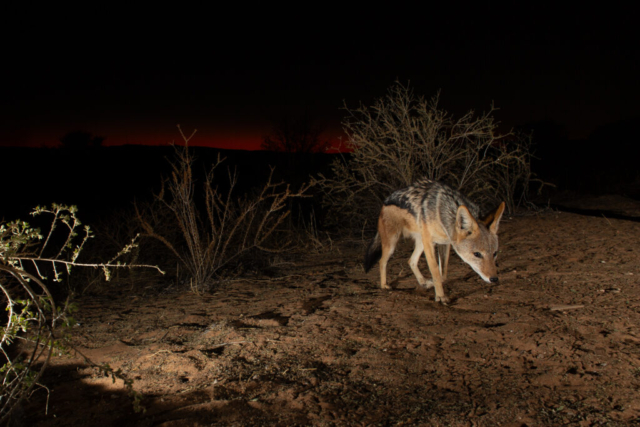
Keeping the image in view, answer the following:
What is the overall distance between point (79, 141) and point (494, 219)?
46880mm

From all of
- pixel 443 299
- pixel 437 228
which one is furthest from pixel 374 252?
pixel 443 299

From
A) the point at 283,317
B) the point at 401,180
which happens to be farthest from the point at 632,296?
the point at 401,180

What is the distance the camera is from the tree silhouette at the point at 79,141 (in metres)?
42.7

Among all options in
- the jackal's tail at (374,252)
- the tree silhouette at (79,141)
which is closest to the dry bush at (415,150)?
the jackal's tail at (374,252)

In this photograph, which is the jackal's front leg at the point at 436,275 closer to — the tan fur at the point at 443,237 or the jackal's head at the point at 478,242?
the tan fur at the point at 443,237

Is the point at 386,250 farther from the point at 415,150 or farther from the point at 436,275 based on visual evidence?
the point at 415,150

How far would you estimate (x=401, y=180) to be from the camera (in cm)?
950

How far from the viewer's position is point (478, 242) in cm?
473

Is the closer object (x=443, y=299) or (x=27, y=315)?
(x=27, y=315)

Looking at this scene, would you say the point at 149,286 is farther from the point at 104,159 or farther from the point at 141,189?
the point at 104,159

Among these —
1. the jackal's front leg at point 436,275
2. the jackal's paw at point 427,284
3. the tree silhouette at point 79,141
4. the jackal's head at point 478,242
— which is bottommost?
the jackal's paw at point 427,284

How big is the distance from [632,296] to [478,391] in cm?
268

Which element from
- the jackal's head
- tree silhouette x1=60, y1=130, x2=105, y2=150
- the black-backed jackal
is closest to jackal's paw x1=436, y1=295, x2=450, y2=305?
the black-backed jackal

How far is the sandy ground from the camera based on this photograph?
267 cm
